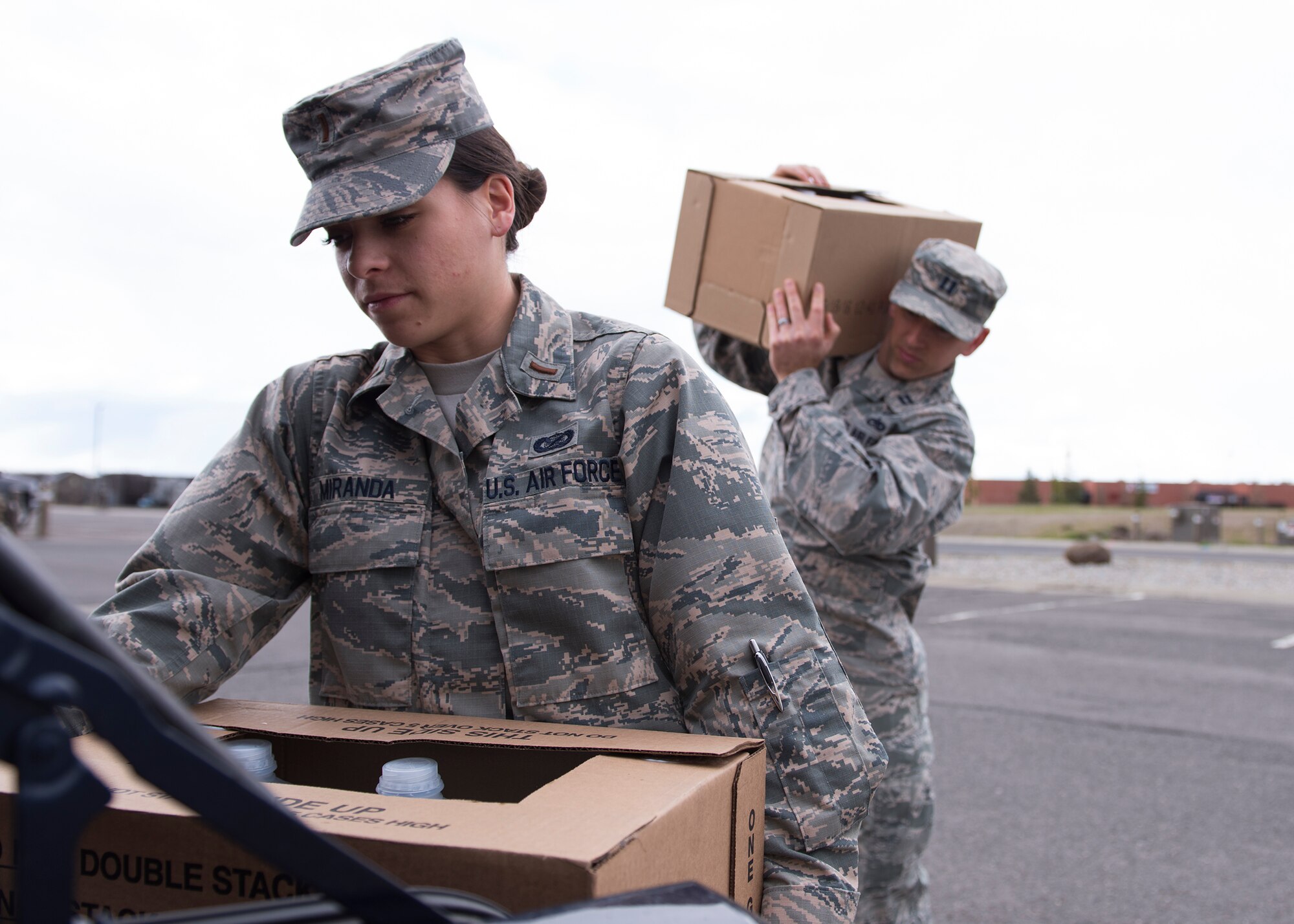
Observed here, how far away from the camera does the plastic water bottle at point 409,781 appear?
3.97 feet

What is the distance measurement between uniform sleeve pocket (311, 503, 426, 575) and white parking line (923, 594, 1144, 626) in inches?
384

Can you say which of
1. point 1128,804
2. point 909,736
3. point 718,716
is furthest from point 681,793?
point 1128,804

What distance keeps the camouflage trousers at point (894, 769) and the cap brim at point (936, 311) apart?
0.74 m

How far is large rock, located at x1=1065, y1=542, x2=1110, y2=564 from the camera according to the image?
62.0 feet

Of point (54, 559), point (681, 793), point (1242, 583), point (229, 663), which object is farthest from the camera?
point (1242, 583)

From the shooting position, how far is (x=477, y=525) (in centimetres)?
160

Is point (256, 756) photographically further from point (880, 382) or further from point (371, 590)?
point (880, 382)

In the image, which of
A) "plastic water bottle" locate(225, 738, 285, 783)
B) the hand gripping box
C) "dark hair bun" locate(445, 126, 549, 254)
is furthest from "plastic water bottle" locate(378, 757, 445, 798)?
"dark hair bun" locate(445, 126, 549, 254)

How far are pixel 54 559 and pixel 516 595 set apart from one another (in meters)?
14.0

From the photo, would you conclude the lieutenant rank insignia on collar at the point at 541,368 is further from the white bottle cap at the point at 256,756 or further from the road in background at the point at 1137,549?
the road in background at the point at 1137,549

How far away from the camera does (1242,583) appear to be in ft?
54.4

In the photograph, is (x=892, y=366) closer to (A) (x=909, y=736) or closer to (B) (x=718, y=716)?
(A) (x=909, y=736)

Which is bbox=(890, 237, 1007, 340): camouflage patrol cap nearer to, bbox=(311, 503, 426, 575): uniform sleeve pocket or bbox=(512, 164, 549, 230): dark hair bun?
bbox=(512, 164, 549, 230): dark hair bun

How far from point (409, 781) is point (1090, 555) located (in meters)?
19.3
